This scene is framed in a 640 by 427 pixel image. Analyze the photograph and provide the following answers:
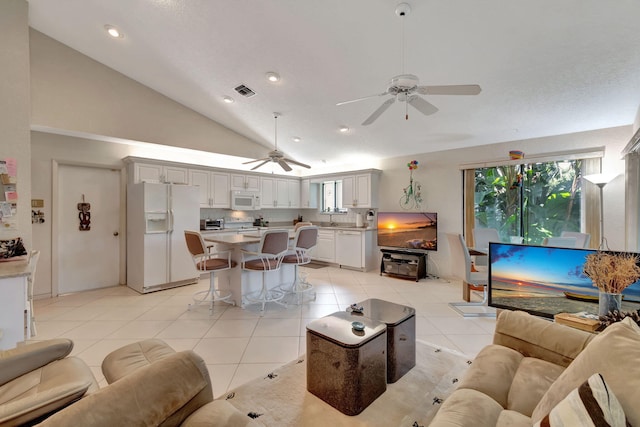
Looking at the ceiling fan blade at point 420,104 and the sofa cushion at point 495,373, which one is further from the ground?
the ceiling fan blade at point 420,104

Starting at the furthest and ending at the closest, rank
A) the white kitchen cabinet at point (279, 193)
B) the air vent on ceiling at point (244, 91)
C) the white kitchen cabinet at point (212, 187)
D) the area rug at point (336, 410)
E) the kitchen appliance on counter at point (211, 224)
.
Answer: the white kitchen cabinet at point (279, 193), the kitchen appliance on counter at point (211, 224), the white kitchen cabinet at point (212, 187), the air vent on ceiling at point (244, 91), the area rug at point (336, 410)

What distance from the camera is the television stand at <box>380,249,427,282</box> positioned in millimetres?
5161

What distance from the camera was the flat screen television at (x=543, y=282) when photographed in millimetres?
1889

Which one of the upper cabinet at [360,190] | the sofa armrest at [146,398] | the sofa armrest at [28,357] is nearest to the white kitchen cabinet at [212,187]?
the upper cabinet at [360,190]

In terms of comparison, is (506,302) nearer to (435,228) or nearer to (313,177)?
(435,228)

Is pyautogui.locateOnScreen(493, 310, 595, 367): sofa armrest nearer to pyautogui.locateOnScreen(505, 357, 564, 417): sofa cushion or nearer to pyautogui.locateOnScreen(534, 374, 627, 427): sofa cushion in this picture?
pyautogui.locateOnScreen(505, 357, 564, 417): sofa cushion

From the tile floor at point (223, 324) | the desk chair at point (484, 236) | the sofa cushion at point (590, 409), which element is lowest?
the tile floor at point (223, 324)

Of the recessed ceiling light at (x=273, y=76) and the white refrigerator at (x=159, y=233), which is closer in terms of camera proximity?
the recessed ceiling light at (x=273, y=76)

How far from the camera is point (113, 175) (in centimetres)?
476

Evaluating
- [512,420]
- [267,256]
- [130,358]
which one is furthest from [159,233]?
[512,420]

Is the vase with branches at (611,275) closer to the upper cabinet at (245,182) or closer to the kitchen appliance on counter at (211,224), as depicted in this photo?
the kitchen appliance on counter at (211,224)

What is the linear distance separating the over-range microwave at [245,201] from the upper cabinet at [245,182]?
0.11m

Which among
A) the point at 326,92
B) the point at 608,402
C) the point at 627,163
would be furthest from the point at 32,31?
the point at 627,163

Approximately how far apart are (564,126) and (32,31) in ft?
24.2
